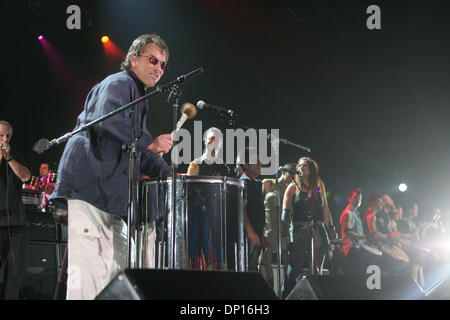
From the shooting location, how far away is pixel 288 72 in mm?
10344

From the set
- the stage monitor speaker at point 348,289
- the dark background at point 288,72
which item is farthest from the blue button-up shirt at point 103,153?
the dark background at point 288,72

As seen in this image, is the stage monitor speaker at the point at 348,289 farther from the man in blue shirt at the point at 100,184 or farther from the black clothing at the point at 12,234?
the black clothing at the point at 12,234

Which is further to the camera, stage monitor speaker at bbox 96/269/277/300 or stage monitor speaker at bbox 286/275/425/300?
stage monitor speaker at bbox 286/275/425/300

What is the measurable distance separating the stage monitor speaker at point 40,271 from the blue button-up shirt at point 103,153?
3.39 m

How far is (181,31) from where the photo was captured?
9.59 metres

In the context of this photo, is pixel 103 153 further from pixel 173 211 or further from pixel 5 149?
pixel 5 149

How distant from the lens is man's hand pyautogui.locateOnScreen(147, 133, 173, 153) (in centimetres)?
280

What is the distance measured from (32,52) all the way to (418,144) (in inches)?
343

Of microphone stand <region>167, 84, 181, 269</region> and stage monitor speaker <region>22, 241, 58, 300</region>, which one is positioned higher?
microphone stand <region>167, 84, 181, 269</region>

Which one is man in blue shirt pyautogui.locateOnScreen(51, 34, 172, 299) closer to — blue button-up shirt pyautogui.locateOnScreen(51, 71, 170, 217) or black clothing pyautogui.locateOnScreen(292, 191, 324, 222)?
blue button-up shirt pyautogui.locateOnScreen(51, 71, 170, 217)

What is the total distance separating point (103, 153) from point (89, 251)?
556 millimetres

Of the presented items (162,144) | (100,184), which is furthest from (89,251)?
(162,144)

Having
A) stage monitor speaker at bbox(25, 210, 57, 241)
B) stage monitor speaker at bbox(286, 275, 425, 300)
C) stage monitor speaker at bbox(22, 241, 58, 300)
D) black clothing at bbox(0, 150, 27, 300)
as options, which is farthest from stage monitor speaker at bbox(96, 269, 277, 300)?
stage monitor speaker at bbox(25, 210, 57, 241)

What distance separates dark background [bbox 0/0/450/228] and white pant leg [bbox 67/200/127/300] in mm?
6488
